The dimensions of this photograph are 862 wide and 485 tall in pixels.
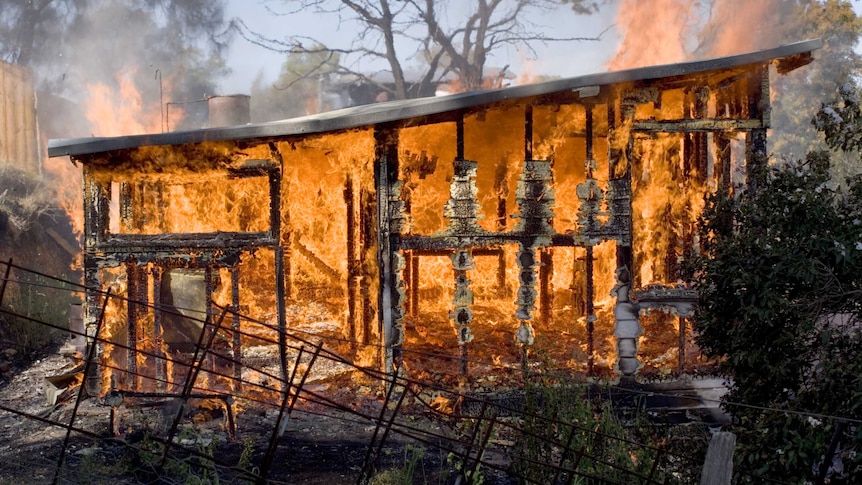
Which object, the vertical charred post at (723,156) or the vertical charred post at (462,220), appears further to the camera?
the vertical charred post at (723,156)

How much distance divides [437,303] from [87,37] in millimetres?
24872

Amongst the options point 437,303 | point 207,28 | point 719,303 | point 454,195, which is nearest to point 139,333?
point 454,195

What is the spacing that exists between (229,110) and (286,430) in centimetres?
1357

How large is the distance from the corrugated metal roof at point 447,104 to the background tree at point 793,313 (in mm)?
2487

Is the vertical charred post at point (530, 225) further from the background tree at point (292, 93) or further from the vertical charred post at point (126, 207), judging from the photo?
the background tree at point (292, 93)

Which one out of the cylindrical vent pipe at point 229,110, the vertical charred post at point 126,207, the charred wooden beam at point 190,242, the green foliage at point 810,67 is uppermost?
the green foliage at point 810,67

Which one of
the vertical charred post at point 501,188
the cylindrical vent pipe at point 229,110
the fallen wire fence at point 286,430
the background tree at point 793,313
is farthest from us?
the cylindrical vent pipe at point 229,110

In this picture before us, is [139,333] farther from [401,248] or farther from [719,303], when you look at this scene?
[719,303]

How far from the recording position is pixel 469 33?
99.9 ft

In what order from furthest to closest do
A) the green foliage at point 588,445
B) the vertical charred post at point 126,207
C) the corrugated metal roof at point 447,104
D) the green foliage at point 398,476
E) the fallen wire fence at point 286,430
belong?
the vertical charred post at point 126,207, the corrugated metal roof at point 447,104, the green foliage at point 398,476, the green foliage at point 588,445, the fallen wire fence at point 286,430

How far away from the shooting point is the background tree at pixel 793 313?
500 centimetres

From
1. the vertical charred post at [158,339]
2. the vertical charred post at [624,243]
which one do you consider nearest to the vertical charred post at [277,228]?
the vertical charred post at [158,339]

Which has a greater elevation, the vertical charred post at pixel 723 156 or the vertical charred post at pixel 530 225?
the vertical charred post at pixel 723 156

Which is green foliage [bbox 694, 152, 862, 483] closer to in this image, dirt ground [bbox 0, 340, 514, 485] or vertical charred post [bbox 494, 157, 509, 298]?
dirt ground [bbox 0, 340, 514, 485]
